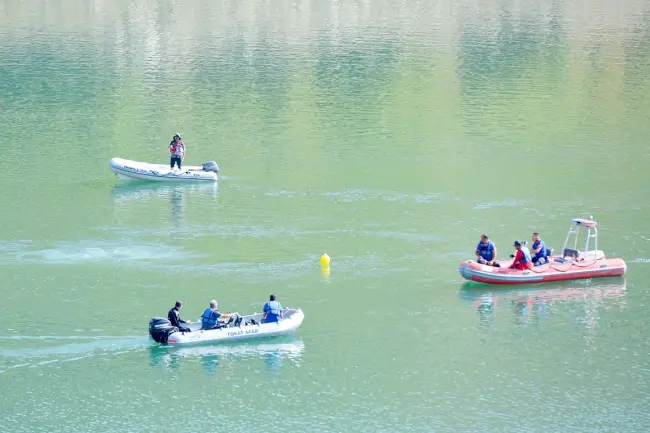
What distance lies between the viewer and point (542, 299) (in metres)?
46.6

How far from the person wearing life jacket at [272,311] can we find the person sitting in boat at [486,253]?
32.1 feet

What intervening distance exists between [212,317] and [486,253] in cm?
1215

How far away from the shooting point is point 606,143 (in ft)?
244

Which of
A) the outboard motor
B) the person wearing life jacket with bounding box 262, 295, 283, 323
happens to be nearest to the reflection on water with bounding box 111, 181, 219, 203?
the outboard motor

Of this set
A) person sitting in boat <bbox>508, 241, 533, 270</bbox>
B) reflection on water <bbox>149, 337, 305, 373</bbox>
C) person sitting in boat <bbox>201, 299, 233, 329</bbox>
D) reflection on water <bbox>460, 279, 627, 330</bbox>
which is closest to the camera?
reflection on water <bbox>149, 337, 305, 373</bbox>

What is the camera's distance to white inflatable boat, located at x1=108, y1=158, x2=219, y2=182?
63.5 meters

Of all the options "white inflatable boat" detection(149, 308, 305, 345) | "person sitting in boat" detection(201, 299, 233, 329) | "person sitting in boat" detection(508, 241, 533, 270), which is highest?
"person sitting in boat" detection(508, 241, 533, 270)

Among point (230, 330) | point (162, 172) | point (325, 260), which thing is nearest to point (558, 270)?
point (325, 260)

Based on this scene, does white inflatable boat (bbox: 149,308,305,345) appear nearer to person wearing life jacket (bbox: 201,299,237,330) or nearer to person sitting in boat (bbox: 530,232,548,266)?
person wearing life jacket (bbox: 201,299,237,330)

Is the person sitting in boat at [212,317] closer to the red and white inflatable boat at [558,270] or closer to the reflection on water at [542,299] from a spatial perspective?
the reflection on water at [542,299]

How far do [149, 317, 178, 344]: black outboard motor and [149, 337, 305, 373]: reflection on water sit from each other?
1.21ft

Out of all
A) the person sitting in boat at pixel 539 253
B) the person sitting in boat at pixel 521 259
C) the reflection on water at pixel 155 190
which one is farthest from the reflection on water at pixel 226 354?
the reflection on water at pixel 155 190

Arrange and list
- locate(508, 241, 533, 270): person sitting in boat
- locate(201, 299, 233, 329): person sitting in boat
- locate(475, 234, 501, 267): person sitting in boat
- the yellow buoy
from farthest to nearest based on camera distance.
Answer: the yellow buoy, locate(475, 234, 501, 267): person sitting in boat, locate(508, 241, 533, 270): person sitting in boat, locate(201, 299, 233, 329): person sitting in boat

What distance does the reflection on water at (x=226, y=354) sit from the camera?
1588 inches
